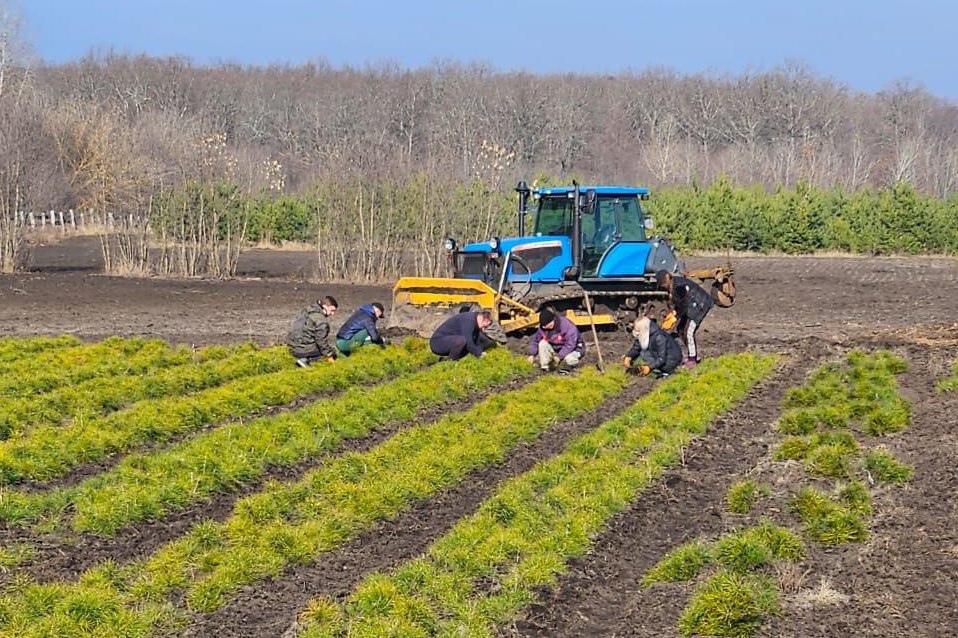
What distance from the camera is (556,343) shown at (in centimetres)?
1709

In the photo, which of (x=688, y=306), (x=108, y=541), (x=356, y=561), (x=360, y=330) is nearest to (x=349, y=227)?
(x=360, y=330)

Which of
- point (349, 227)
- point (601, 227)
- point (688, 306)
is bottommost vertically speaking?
point (688, 306)

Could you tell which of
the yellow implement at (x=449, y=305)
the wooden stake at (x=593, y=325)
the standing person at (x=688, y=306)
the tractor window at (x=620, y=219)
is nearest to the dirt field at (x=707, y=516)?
the wooden stake at (x=593, y=325)

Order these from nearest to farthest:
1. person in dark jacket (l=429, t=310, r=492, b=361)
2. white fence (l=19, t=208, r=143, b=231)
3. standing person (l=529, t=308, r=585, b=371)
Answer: standing person (l=529, t=308, r=585, b=371)
person in dark jacket (l=429, t=310, r=492, b=361)
white fence (l=19, t=208, r=143, b=231)

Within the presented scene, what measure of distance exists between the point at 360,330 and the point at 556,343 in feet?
9.49

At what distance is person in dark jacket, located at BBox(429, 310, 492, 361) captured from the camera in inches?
672

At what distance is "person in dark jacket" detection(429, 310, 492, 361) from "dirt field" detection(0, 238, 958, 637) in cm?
200

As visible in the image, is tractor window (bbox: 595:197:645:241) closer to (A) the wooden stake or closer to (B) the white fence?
(A) the wooden stake

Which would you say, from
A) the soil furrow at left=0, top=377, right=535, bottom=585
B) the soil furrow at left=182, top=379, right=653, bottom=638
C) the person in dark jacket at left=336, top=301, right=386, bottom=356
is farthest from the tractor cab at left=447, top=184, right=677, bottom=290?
the soil furrow at left=0, top=377, right=535, bottom=585

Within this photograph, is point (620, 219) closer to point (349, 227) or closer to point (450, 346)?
point (450, 346)

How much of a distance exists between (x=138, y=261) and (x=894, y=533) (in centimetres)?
2704

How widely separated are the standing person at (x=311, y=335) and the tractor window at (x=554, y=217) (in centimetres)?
444

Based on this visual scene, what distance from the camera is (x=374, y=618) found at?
7055 mm

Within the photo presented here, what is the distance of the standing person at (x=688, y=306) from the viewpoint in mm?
16828
